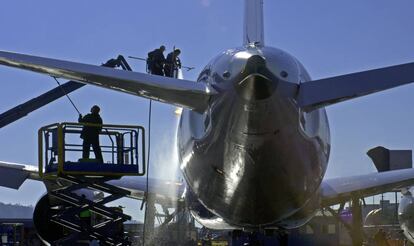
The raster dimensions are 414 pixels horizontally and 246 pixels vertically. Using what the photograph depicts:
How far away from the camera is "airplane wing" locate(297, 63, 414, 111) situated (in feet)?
31.5

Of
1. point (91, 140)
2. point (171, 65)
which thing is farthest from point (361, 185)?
point (91, 140)

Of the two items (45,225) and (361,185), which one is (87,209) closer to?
(45,225)

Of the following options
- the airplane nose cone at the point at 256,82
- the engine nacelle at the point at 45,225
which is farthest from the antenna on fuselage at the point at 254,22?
the engine nacelle at the point at 45,225

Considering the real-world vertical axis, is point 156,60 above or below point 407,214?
above

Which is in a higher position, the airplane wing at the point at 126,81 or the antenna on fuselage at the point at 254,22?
the antenna on fuselage at the point at 254,22

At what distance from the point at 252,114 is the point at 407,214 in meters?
14.2

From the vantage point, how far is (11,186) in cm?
1808

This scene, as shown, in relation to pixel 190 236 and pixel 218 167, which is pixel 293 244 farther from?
pixel 218 167

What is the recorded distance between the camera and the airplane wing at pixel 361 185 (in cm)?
1977

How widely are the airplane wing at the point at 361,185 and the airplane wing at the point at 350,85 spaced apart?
9016 mm

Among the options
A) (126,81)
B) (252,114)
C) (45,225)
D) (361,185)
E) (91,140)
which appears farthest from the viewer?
(361,185)

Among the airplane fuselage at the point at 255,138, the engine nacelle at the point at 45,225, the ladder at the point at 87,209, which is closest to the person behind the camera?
the airplane fuselage at the point at 255,138

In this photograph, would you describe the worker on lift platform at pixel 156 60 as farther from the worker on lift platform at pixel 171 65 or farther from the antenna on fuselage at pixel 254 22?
the antenna on fuselage at pixel 254 22

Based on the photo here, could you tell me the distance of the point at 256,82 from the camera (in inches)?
378
